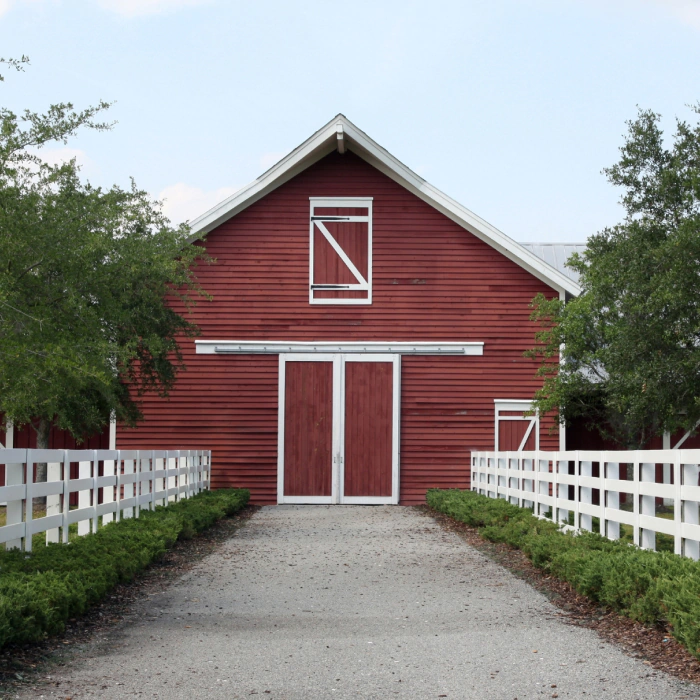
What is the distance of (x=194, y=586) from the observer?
918 cm

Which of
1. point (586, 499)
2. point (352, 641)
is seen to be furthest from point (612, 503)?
point (352, 641)

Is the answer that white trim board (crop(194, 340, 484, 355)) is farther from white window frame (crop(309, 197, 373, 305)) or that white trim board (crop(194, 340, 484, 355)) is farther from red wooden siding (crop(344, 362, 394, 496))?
white window frame (crop(309, 197, 373, 305))

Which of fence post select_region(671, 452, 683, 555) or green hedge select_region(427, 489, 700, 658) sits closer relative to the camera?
green hedge select_region(427, 489, 700, 658)

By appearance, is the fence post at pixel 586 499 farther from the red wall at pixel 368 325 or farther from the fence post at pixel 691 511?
the red wall at pixel 368 325

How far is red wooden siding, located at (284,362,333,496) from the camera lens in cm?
2062

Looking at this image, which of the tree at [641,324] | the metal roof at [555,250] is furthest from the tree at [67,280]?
the metal roof at [555,250]

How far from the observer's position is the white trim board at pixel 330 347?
67.7ft

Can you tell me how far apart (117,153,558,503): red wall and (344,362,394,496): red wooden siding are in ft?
1.18

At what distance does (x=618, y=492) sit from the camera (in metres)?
9.99

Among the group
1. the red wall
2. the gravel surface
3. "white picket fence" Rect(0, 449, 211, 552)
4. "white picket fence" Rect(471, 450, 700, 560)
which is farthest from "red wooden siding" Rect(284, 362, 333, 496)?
the gravel surface

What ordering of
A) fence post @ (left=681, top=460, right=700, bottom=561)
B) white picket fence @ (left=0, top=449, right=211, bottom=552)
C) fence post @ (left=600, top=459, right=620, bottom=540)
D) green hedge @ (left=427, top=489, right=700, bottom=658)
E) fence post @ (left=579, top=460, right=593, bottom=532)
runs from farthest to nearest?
1. fence post @ (left=579, top=460, right=593, bottom=532)
2. fence post @ (left=600, top=459, right=620, bottom=540)
3. white picket fence @ (left=0, top=449, right=211, bottom=552)
4. fence post @ (left=681, top=460, right=700, bottom=561)
5. green hedge @ (left=427, top=489, right=700, bottom=658)

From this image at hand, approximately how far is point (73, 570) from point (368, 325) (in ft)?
42.9

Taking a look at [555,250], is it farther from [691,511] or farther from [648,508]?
[691,511]

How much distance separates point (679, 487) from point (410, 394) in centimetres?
1289
